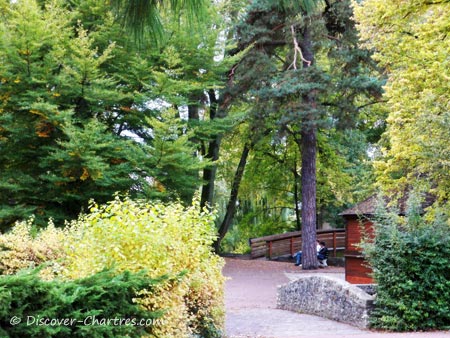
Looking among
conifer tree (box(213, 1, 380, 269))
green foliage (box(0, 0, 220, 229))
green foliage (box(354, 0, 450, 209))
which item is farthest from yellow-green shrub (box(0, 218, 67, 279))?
conifer tree (box(213, 1, 380, 269))

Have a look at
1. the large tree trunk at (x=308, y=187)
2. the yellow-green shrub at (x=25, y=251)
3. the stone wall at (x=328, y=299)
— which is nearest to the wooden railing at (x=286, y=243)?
the large tree trunk at (x=308, y=187)

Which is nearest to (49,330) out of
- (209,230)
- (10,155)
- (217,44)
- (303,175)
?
(209,230)

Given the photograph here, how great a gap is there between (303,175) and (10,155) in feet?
Result: 37.7

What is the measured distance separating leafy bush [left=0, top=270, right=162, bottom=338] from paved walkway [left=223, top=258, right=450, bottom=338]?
3.77 m

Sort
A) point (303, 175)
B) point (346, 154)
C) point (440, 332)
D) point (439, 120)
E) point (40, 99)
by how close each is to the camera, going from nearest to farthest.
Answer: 1. point (440, 332)
2. point (439, 120)
3. point (40, 99)
4. point (303, 175)
5. point (346, 154)

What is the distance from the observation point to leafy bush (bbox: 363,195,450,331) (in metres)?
9.35

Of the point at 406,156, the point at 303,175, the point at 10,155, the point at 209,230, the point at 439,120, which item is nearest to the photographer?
the point at 209,230

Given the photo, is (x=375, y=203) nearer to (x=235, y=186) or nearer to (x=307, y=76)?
(x=307, y=76)

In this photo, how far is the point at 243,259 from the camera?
25.7 meters

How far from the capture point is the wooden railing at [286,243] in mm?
25906

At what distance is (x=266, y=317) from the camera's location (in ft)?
37.7

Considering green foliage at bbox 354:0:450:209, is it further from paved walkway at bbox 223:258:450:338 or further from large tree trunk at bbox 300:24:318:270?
large tree trunk at bbox 300:24:318:270

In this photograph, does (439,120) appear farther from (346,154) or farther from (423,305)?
(346,154)

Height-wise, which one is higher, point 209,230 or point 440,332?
point 209,230
